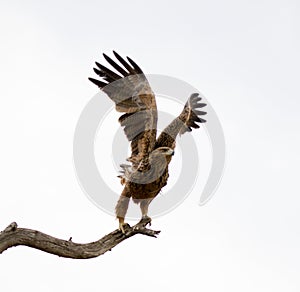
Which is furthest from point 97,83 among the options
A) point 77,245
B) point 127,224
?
point 77,245

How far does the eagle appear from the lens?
10.4 meters

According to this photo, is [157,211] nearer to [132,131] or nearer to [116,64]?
[132,131]

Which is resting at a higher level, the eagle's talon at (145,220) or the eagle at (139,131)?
the eagle at (139,131)

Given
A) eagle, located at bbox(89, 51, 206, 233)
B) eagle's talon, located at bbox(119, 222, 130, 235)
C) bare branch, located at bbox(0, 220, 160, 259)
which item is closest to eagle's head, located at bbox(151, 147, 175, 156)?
eagle, located at bbox(89, 51, 206, 233)

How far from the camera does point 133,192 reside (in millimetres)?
10336

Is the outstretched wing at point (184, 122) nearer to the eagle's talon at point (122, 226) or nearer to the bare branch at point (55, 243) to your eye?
the eagle's talon at point (122, 226)

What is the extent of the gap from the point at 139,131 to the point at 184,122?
1442 mm

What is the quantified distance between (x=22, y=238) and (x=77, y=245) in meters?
0.92

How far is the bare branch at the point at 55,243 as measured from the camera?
778 centimetres

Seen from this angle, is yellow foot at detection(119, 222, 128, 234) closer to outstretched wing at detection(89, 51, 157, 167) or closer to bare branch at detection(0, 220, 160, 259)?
bare branch at detection(0, 220, 160, 259)

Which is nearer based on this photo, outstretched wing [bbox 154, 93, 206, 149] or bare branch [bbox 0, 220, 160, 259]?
bare branch [bbox 0, 220, 160, 259]

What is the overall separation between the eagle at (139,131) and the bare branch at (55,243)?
1.96ft

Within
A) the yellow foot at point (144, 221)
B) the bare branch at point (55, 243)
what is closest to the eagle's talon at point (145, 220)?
the yellow foot at point (144, 221)

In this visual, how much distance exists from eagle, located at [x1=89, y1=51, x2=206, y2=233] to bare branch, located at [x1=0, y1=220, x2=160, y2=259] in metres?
0.60
